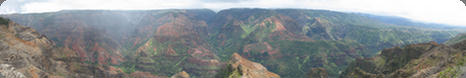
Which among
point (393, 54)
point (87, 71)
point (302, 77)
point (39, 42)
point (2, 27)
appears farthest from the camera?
point (302, 77)

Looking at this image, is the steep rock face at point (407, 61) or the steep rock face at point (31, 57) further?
the steep rock face at point (407, 61)

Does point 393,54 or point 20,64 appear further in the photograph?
point 393,54

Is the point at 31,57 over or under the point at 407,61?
over

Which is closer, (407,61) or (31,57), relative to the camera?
(31,57)

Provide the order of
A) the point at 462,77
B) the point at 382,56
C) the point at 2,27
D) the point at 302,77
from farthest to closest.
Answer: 1. the point at 302,77
2. the point at 382,56
3. the point at 2,27
4. the point at 462,77

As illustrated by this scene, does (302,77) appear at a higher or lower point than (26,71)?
lower

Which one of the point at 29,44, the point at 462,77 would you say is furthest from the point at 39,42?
the point at 462,77

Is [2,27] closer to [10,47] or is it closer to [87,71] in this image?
[10,47]

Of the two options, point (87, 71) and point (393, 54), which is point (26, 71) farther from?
point (393, 54)

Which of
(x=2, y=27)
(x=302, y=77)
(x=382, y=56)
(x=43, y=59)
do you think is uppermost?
(x=2, y=27)

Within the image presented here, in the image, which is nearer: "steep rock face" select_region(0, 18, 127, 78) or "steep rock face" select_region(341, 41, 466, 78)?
"steep rock face" select_region(0, 18, 127, 78)

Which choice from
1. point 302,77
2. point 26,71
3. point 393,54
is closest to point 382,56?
point 393,54
